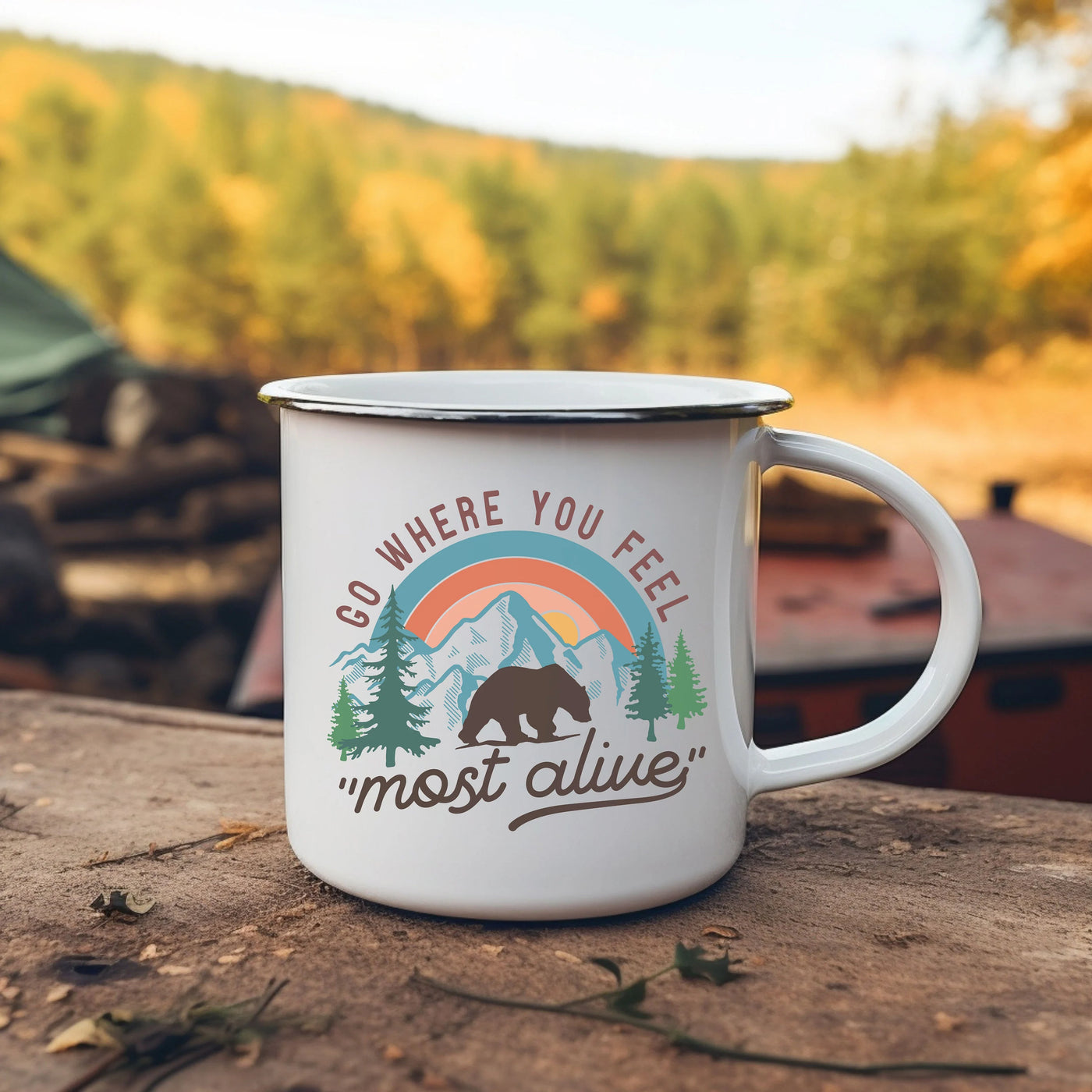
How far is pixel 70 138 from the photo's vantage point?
12555 millimetres

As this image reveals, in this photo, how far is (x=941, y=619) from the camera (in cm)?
78

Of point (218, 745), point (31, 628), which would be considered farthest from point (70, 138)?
point (218, 745)

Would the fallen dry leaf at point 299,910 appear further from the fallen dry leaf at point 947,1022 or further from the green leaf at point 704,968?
the fallen dry leaf at point 947,1022

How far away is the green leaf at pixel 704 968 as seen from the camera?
0.67 metres

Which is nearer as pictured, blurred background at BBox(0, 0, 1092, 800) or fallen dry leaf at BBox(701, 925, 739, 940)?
fallen dry leaf at BBox(701, 925, 739, 940)

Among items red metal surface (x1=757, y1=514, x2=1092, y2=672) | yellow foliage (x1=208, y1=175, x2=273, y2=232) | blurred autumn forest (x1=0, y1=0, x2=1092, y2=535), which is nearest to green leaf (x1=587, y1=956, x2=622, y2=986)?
red metal surface (x1=757, y1=514, x2=1092, y2=672)

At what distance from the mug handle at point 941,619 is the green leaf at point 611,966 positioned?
0.60 ft

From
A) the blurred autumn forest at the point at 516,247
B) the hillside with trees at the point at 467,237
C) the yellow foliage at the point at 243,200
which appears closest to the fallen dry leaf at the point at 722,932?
the blurred autumn forest at the point at 516,247

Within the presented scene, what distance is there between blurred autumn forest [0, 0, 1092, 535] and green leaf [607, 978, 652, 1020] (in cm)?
1123

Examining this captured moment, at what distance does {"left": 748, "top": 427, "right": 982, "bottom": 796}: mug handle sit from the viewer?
2.46 feet

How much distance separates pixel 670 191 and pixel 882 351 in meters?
3.28

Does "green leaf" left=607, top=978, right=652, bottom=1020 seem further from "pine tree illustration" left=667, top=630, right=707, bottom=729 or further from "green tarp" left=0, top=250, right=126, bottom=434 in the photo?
"green tarp" left=0, top=250, right=126, bottom=434

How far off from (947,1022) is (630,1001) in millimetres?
173

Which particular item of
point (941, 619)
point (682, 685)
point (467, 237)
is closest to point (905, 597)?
point (941, 619)
